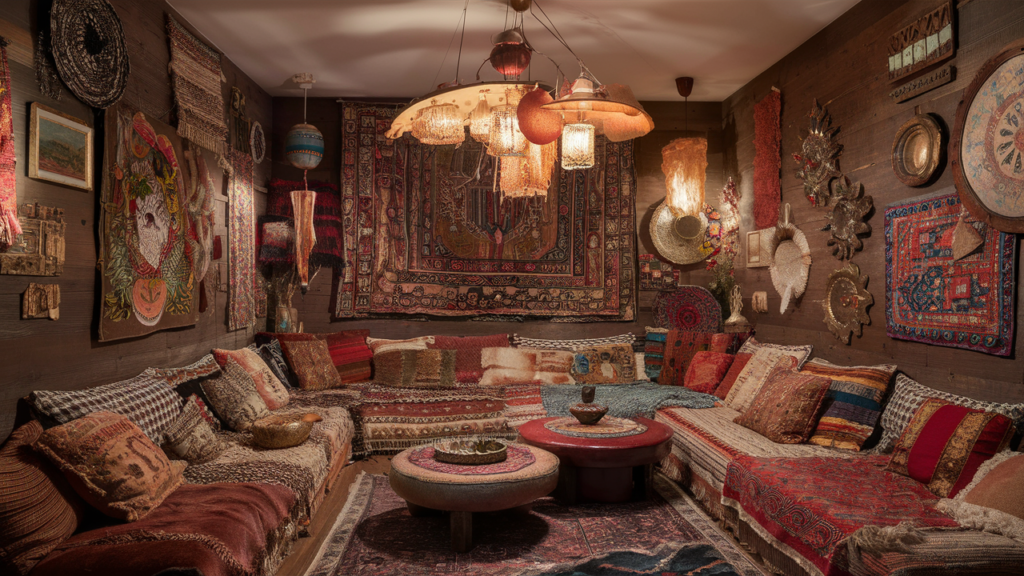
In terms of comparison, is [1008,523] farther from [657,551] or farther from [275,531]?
[275,531]

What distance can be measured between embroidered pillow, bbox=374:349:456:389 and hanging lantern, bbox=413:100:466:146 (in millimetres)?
2284

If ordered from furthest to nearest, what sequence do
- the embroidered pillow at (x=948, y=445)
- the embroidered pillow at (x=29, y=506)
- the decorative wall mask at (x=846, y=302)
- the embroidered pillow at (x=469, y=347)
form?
the embroidered pillow at (x=469, y=347), the decorative wall mask at (x=846, y=302), the embroidered pillow at (x=948, y=445), the embroidered pillow at (x=29, y=506)

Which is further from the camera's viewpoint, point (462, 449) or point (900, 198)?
point (900, 198)

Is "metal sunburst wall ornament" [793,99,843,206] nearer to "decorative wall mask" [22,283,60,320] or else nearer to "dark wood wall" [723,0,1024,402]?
"dark wood wall" [723,0,1024,402]

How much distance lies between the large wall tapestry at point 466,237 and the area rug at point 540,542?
2238mm

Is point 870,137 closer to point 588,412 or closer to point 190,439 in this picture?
point 588,412

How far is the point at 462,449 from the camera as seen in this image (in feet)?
10.0

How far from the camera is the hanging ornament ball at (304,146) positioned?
16.7 ft

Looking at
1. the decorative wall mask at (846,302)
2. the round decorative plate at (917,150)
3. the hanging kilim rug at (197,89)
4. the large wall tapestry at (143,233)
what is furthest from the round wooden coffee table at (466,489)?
the hanging kilim rug at (197,89)

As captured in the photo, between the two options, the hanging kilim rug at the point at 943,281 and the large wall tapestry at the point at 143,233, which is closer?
the hanging kilim rug at the point at 943,281

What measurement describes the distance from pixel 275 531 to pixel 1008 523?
2.59 m

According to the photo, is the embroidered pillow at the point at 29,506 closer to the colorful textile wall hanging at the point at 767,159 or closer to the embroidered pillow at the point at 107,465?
the embroidered pillow at the point at 107,465

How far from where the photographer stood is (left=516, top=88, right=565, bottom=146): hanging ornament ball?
2.84 m

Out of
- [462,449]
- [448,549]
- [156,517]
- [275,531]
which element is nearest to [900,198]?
[462,449]
